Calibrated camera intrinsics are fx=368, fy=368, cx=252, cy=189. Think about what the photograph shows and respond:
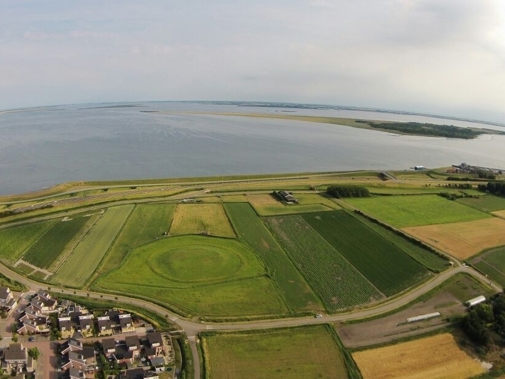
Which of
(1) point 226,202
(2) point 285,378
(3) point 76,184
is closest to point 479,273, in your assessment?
(2) point 285,378

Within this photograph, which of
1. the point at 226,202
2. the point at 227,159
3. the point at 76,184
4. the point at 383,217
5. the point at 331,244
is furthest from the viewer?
the point at 227,159

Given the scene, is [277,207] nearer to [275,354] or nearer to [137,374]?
[275,354]

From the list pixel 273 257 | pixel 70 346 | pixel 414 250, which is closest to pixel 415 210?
pixel 414 250

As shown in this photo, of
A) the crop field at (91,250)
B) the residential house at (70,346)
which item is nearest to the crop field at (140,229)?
the crop field at (91,250)

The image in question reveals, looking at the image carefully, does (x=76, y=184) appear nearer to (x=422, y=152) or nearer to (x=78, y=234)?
(x=78, y=234)

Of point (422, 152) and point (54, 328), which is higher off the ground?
point (422, 152)

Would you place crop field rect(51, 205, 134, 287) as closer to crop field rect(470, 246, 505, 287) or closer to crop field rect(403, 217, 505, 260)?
crop field rect(403, 217, 505, 260)
